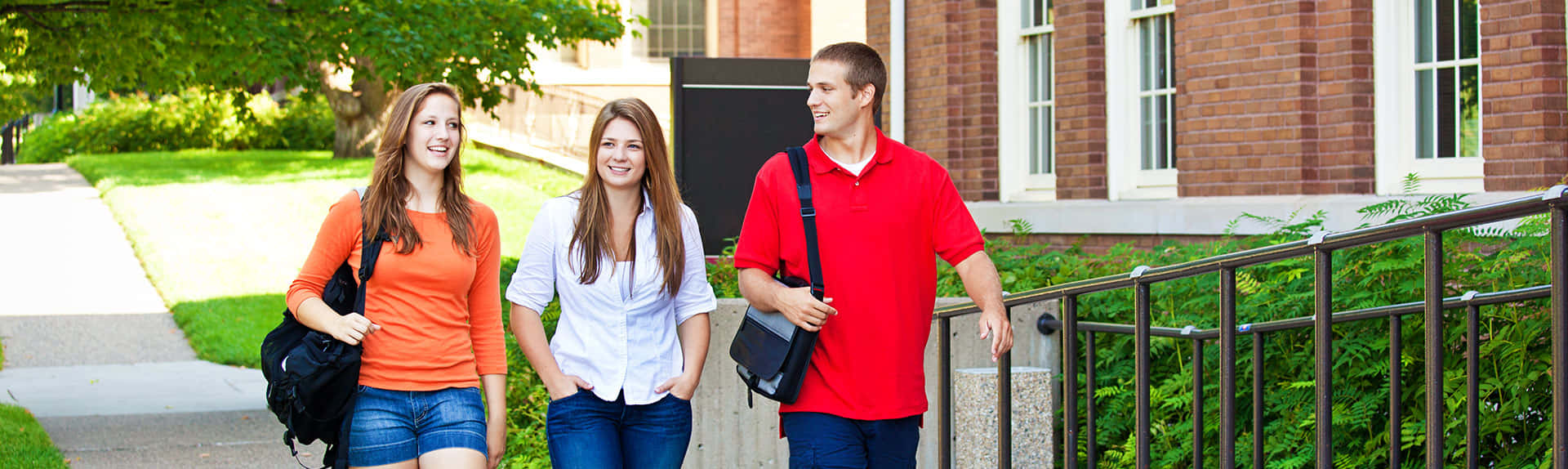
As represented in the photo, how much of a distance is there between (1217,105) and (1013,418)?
4.38m

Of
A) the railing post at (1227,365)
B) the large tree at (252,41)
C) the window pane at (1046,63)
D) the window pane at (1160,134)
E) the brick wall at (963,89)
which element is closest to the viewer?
the railing post at (1227,365)

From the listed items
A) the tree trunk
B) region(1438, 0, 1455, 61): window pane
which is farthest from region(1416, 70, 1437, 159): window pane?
the tree trunk

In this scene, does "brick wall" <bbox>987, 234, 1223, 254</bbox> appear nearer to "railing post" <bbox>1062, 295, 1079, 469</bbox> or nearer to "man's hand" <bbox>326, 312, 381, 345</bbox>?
"railing post" <bbox>1062, 295, 1079, 469</bbox>

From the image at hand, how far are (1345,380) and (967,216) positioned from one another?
2067 millimetres

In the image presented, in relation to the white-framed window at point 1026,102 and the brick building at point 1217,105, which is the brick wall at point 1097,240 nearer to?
the brick building at point 1217,105

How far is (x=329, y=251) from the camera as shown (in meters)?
3.78

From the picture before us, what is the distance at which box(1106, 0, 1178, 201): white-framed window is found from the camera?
988cm

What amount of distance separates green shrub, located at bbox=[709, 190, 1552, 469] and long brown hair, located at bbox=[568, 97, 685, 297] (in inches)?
74.5

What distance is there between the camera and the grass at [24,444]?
7.71 m

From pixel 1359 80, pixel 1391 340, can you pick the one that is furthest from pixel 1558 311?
pixel 1359 80

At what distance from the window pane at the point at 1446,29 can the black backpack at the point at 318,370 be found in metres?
6.47

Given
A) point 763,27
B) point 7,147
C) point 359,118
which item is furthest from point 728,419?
point 7,147

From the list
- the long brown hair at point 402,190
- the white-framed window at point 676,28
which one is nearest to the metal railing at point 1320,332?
the long brown hair at point 402,190

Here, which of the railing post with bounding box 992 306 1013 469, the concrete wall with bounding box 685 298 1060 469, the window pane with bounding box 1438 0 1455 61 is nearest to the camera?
the railing post with bounding box 992 306 1013 469
